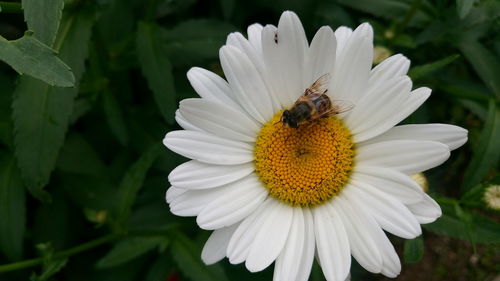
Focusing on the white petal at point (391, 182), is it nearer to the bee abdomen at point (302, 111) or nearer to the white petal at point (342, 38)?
the bee abdomen at point (302, 111)

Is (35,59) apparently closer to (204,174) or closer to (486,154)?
(204,174)


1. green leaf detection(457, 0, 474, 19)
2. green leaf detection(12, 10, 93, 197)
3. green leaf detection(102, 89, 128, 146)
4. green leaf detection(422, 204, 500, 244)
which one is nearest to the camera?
green leaf detection(457, 0, 474, 19)

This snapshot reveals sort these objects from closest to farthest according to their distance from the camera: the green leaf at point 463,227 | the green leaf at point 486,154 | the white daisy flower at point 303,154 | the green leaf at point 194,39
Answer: the white daisy flower at point 303,154 → the green leaf at point 463,227 → the green leaf at point 486,154 → the green leaf at point 194,39

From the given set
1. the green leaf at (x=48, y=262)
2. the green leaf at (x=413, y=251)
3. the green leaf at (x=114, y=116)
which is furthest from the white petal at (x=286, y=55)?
the green leaf at (x=48, y=262)

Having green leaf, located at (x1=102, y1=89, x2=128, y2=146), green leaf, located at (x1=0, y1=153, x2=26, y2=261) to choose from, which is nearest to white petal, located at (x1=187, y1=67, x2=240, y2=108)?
green leaf, located at (x1=102, y1=89, x2=128, y2=146)

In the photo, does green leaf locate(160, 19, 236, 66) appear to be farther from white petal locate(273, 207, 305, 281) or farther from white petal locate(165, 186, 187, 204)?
white petal locate(273, 207, 305, 281)

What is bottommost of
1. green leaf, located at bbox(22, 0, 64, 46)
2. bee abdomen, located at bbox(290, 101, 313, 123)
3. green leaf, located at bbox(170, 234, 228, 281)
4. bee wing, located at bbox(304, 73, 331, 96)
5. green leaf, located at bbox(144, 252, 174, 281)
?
green leaf, located at bbox(144, 252, 174, 281)
